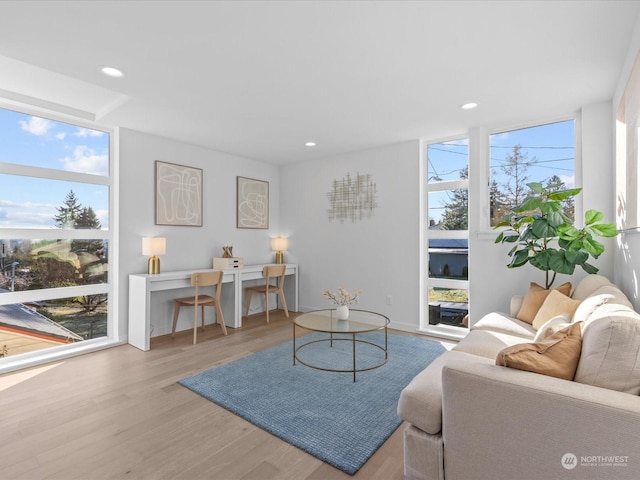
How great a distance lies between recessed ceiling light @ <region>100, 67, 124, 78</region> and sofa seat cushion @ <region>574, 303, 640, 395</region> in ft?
11.0

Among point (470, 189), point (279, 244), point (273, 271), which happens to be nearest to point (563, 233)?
point (470, 189)

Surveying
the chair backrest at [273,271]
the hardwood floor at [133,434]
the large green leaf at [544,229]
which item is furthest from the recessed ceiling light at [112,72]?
the large green leaf at [544,229]

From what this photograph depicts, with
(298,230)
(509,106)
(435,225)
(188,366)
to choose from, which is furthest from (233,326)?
(509,106)

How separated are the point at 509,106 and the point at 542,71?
688 mm

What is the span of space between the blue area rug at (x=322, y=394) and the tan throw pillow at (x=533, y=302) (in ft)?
3.04

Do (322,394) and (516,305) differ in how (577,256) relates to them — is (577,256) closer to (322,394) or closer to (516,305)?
(516,305)

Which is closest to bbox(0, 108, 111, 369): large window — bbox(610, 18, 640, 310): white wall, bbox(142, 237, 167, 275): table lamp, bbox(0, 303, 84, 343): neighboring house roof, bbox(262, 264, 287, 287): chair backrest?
bbox(0, 303, 84, 343): neighboring house roof

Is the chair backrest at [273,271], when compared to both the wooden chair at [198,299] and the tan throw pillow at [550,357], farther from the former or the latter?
the tan throw pillow at [550,357]

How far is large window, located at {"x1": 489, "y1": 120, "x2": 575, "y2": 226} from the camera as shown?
11.4ft

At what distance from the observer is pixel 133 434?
206cm

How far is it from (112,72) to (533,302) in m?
3.95

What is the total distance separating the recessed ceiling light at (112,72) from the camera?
255cm

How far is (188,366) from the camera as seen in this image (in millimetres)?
3150

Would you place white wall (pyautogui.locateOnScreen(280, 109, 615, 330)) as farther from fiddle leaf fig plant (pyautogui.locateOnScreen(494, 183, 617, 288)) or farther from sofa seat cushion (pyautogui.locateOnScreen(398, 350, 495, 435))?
sofa seat cushion (pyautogui.locateOnScreen(398, 350, 495, 435))
